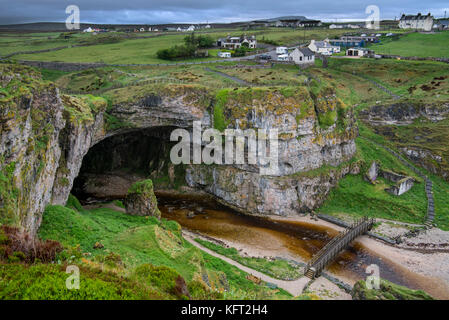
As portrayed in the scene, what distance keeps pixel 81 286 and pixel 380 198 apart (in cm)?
4312

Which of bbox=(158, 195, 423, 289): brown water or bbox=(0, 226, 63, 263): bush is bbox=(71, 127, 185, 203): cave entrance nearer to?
bbox=(158, 195, 423, 289): brown water

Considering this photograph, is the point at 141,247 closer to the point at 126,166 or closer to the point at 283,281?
the point at 283,281

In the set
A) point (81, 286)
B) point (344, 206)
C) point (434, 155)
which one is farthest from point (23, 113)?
point (434, 155)

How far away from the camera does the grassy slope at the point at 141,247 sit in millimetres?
23688

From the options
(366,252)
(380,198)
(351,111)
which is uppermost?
(351,111)

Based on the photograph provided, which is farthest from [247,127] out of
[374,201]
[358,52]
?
[358,52]

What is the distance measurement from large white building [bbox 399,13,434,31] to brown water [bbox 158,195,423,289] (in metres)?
113

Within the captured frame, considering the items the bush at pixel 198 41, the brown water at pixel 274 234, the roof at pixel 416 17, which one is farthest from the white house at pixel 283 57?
the roof at pixel 416 17

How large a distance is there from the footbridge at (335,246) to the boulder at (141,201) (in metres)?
16.6

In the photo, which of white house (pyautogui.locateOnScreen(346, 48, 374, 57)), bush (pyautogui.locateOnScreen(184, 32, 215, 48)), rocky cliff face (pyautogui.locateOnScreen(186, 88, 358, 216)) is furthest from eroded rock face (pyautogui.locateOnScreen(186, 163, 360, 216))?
white house (pyautogui.locateOnScreen(346, 48, 374, 57))

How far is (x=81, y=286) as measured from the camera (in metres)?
12.7

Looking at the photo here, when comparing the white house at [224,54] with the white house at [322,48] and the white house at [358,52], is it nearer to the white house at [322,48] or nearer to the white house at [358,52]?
the white house at [322,48]

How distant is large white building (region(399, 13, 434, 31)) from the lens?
121m
